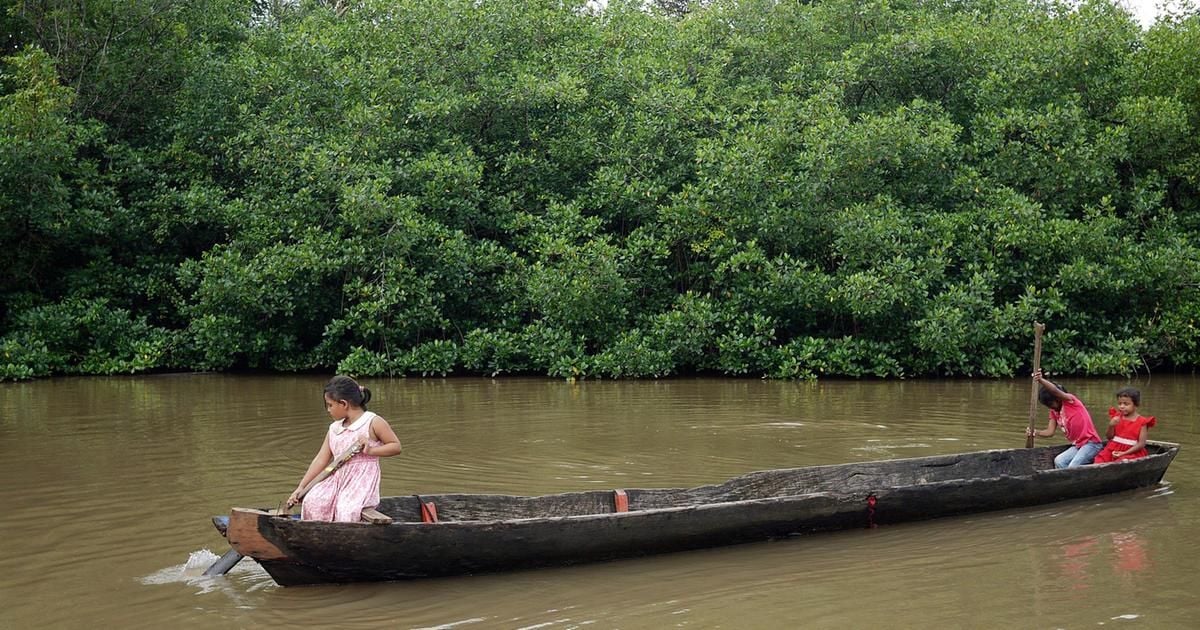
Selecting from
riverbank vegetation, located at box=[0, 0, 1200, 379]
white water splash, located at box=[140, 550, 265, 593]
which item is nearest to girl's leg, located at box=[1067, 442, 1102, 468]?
white water splash, located at box=[140, 550, 265, 593]

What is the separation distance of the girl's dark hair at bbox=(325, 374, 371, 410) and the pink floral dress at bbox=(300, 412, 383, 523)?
0.11 meters

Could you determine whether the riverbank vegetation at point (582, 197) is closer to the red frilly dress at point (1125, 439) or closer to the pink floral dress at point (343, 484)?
the red frilly dress at point (1125, 439)

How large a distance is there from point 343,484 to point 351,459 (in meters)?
0.14

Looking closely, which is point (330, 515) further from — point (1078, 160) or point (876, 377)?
point (1078, 160)

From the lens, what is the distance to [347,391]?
19.1 ft

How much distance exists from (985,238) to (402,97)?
373 inches

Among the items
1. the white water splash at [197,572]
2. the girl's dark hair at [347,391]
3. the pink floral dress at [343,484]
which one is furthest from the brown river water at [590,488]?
the girl's dark hair at [347,391]

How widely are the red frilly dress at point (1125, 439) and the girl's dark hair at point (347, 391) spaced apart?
552cm

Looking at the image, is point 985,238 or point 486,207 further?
point 486,207

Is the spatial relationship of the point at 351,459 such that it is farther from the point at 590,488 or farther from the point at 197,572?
the point at 590,488

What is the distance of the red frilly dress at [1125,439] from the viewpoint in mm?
7918

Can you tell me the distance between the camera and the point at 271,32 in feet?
65.9

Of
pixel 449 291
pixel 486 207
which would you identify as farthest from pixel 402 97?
pixel 449 291

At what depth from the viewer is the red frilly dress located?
7918 millimetres
